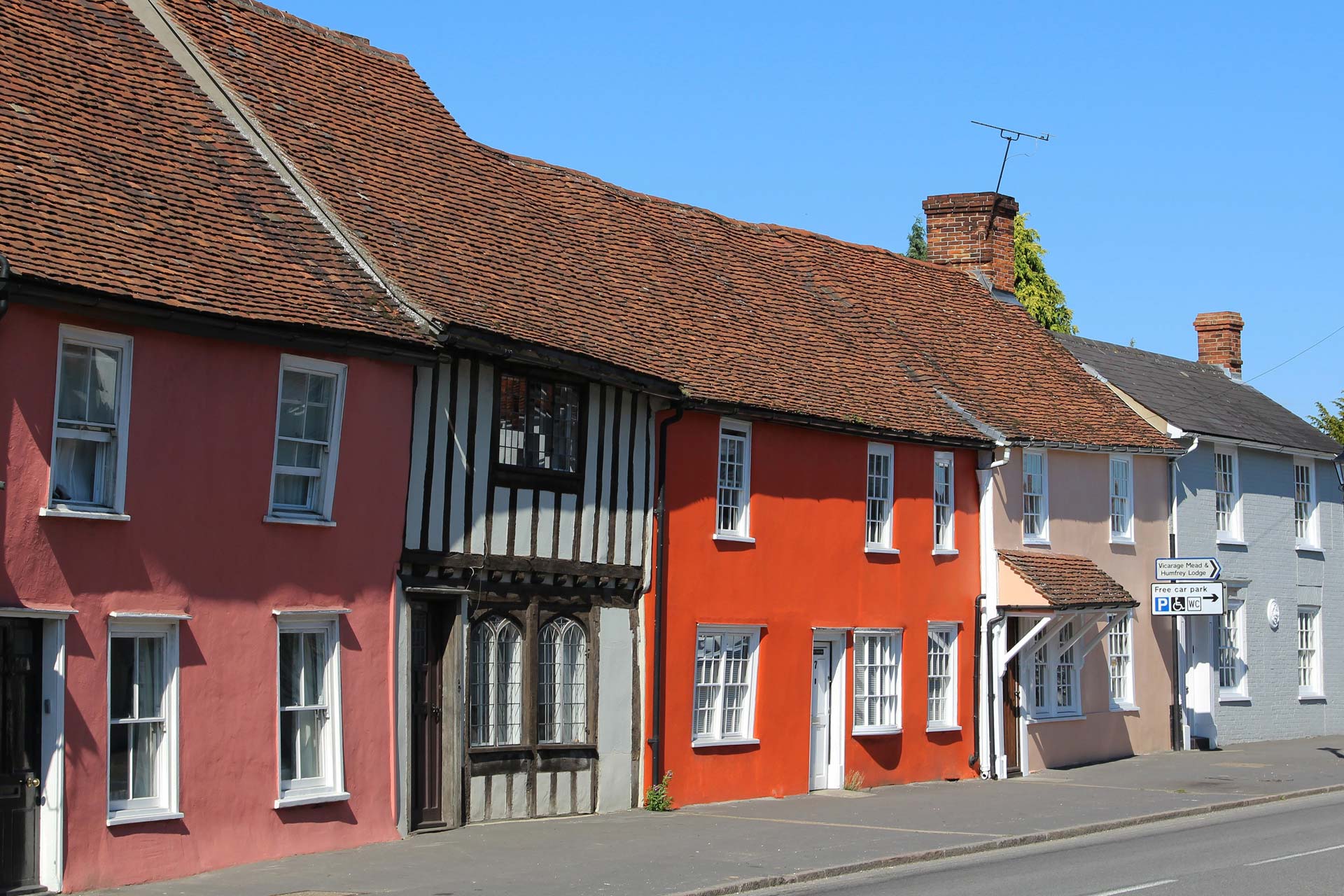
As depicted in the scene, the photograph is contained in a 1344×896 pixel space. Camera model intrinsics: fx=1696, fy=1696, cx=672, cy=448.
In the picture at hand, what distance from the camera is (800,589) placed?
23594mm

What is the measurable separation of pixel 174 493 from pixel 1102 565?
18903mm

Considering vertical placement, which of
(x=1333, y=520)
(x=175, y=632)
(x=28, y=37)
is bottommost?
(x=175, y=632)

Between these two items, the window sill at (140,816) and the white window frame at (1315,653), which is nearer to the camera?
the window sill at (140,816)

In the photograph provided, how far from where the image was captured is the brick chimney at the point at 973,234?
33.7m

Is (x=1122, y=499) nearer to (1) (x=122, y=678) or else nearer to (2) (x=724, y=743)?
(2) (x=724, y=743)

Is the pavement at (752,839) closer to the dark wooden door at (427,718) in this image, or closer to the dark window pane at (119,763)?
the dark wooden door at (427,718)

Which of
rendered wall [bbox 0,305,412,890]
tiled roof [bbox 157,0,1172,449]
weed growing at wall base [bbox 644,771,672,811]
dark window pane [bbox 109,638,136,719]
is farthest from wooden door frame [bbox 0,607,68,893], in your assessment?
weed growing at wall base [bbox 644,771,672,811]

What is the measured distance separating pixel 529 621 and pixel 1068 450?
1275 cm

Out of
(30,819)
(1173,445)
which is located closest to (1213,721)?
(1173,445)

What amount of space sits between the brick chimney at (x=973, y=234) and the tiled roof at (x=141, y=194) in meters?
17.9

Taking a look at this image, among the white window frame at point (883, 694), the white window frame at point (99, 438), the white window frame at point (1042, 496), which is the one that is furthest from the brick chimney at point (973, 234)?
the white window frame at point (99, 438)

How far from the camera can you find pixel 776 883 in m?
15.3

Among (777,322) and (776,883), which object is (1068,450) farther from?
(776,883)

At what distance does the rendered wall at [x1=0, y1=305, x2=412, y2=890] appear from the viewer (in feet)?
47.5
